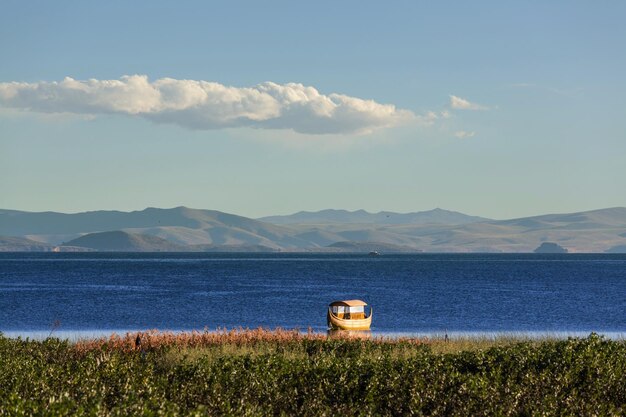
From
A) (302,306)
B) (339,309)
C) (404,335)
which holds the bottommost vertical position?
(302,306)

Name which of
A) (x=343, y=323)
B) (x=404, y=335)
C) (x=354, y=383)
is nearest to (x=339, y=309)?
(x=343, y=323)

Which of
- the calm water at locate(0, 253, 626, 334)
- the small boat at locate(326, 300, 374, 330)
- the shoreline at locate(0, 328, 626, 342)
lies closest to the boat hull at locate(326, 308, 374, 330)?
the small boat at locate(326, 300, 374, 330)

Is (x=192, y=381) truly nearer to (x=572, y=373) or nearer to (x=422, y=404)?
(x=422, y=404)

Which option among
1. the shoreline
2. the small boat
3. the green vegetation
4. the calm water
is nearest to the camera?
the green vegetation

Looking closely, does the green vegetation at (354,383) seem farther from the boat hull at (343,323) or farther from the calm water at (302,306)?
the calm water at (302,306)

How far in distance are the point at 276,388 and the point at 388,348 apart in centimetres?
1111

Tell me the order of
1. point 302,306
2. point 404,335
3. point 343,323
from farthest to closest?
point 302,306
point 343,323
point 404,335

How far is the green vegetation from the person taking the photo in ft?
76.8

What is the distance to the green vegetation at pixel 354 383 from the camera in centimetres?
2342

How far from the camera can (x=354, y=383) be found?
84.2 ft

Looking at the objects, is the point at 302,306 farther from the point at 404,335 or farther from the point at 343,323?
the point at 404,335

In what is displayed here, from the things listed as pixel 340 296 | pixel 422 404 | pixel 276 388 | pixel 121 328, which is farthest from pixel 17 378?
pixel 340 296

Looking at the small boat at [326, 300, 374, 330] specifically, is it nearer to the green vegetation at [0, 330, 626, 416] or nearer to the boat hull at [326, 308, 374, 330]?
the boat hull at [326, 308, 374, 330]

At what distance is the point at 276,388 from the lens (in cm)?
2505
